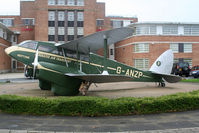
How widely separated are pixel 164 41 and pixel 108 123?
35.6 metres

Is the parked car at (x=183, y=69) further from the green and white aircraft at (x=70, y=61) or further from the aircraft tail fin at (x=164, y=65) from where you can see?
the green and white aircraft at (x=70, y=61)

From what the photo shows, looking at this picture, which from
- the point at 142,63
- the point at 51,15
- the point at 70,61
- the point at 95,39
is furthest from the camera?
the point at 51,15

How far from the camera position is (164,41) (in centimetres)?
3775

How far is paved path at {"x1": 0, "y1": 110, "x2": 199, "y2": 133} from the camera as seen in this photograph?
5.29 meters

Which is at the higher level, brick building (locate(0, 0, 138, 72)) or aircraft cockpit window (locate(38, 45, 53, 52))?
brick building (locate(0, 0, 138, 72))

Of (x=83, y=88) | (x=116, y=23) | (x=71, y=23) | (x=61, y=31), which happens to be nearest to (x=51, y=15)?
(x=61, y=31)

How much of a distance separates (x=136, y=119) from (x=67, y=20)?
148 feet

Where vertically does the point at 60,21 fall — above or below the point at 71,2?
below

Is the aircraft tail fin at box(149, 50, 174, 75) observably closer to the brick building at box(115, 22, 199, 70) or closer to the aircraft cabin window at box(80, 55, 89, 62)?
the aircraft cabin window at box(80, 55, 89, 62)

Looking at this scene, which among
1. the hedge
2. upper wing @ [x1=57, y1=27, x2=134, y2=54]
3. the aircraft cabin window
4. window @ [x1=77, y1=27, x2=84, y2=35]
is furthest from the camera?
window @ [x1=77, y1=27, x2=84, y2=35]

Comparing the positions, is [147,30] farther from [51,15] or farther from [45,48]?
[45,48]

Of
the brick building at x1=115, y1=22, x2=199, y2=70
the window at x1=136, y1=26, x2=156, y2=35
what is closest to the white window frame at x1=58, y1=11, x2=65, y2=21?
the brick building at x1=115, y1=22, x2=199, y2=70

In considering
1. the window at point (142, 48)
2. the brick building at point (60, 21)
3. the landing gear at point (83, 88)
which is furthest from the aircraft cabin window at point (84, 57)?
the brick building at point (60, 21)

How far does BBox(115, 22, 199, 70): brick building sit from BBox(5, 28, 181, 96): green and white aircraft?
2627 cm
